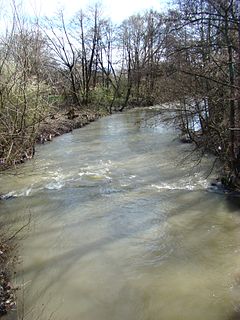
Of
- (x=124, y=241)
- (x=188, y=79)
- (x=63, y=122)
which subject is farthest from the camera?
(x=63, y=122)

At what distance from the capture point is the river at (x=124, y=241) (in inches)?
209

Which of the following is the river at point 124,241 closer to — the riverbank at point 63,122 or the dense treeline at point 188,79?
the dense treeline at point 188,79

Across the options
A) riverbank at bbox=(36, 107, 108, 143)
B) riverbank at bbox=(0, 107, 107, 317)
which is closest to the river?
riverbank at bbox=(0, 107, 107, 317)

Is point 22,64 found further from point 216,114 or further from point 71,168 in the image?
point 216,114

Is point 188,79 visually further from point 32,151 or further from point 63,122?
point 63,122

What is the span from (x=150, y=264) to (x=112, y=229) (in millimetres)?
1514

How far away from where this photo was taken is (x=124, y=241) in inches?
282

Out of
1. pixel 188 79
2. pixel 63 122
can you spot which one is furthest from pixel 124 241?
pixel 63 122

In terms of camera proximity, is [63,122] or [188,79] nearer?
[188,79]

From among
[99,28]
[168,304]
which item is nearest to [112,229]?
[168,304]

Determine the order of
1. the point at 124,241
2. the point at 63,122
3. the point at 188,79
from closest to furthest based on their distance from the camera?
the point at 124,241
the point at 188,79
the point at 63,122

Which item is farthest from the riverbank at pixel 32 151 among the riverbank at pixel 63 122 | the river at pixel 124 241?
the river at pixel 124 241

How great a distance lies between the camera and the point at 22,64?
31.1 feet

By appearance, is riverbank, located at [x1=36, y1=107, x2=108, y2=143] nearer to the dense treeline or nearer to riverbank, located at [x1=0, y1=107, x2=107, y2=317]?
riverbank, located at [x1=0, y1=107, x2=107, y2=317]
